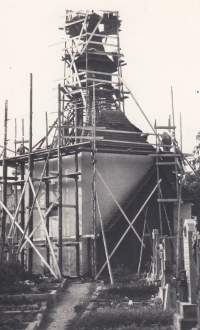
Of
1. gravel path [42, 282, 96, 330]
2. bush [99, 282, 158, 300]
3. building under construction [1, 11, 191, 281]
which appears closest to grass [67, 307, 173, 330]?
gravel path [42, 282, 96, 330]

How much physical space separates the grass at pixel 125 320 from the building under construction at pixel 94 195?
837cm

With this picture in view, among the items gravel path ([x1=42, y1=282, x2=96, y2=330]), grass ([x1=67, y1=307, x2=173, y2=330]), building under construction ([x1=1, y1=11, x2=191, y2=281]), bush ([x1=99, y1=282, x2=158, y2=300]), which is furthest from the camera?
building under construction ([x1=1, y1=11, x2=191, y2=281])

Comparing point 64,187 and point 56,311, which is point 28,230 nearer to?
point 64,187

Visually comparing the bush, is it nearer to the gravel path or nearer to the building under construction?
the gravel path

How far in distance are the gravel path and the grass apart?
26.1 inches

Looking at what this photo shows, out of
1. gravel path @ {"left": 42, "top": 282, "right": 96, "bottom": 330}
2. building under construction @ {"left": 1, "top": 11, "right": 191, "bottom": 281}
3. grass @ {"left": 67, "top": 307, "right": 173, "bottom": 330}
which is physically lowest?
gravel path @ {"left": 42, "top": 282, "right": 96, "bottom": 330}

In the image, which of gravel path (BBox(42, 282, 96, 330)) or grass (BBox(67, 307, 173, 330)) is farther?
gravel path (BBox(42, 282, 96, 330))

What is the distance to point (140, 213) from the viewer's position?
81.1ft

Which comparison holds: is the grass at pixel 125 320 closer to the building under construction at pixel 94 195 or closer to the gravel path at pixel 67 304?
the gravel path at pixel 67 304

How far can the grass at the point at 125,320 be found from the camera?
11961mm

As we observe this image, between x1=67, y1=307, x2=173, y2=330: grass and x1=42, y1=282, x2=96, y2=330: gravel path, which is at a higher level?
x1=67, y1=307, x2=173, y2=330: grass

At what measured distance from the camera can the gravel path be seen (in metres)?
13.0

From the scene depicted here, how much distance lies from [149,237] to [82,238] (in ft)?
11.0

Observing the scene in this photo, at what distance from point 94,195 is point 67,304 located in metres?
7.34
